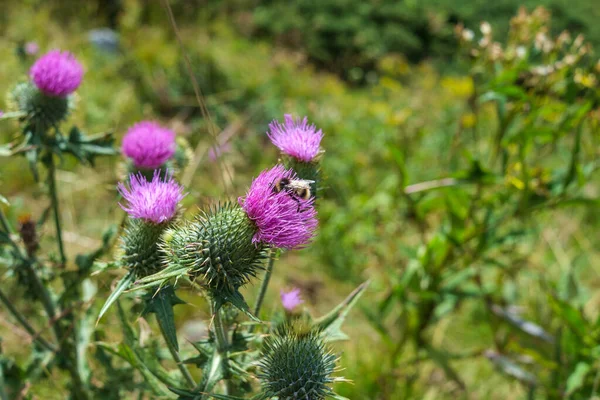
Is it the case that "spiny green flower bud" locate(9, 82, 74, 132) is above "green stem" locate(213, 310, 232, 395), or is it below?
above

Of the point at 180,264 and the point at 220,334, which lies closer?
the point at 180,264

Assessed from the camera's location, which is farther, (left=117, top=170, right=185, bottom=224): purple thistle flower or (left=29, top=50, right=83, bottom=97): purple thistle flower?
(left=29, top=50, right=83, bottom=97): purple thistle flower

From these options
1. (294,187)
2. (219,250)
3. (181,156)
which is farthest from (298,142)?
(181,156)

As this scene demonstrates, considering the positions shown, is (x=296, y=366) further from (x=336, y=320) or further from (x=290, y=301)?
(x=290, y=301)

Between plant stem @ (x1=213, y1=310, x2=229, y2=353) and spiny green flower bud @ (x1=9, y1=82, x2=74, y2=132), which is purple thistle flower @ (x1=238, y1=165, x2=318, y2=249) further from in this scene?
spiny green flower bud @ (x1=9, y1=82, x2=74, y2=132)

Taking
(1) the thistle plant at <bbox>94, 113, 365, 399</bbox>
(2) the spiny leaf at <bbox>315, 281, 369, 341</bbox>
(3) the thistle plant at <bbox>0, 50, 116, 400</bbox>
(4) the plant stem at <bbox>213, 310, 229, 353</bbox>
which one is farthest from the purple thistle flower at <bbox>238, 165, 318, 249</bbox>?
(3) the thistle plant at <bbox>0, 50, 116, 400</bbox>

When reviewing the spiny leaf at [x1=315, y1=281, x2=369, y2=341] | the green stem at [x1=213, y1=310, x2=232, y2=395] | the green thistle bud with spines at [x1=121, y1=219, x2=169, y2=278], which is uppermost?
the green thistle bud with spines at [x1=121, y1=219, x2=169, y2=278]
